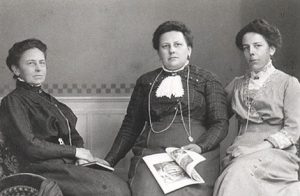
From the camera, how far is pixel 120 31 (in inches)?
154

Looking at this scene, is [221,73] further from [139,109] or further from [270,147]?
[270,147]

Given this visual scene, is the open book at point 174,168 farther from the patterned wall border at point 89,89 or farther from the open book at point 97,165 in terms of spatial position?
the patterned wall border at point 89,89

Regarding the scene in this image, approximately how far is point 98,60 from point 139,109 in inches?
29.8

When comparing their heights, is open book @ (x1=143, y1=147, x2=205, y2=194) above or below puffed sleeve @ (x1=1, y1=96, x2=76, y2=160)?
below

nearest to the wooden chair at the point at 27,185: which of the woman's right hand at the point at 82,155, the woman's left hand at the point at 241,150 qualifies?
the woman's right hand at the point at 82,155

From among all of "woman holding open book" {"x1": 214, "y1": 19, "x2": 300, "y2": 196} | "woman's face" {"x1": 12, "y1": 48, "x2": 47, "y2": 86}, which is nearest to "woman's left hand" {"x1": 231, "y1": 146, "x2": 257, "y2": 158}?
"woman holding open book" {"x1": 214, "y1": 19, "x2": 300, "y2": 196}

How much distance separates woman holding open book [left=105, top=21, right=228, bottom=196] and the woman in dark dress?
0.27 metres

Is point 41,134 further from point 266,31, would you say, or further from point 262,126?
point 266,31

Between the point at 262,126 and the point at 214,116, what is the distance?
28 centimetres

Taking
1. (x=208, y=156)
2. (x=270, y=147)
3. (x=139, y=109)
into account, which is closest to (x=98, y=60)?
(x=139, y=109)

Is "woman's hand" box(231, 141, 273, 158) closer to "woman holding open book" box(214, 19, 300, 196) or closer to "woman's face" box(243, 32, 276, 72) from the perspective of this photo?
"woman holding open book" box(214, 19, 300, 196)

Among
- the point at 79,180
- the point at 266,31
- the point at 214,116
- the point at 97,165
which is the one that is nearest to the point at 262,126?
the point at 214,116

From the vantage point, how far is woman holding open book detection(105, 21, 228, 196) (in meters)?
3.05

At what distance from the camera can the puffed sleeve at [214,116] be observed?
303 cm
